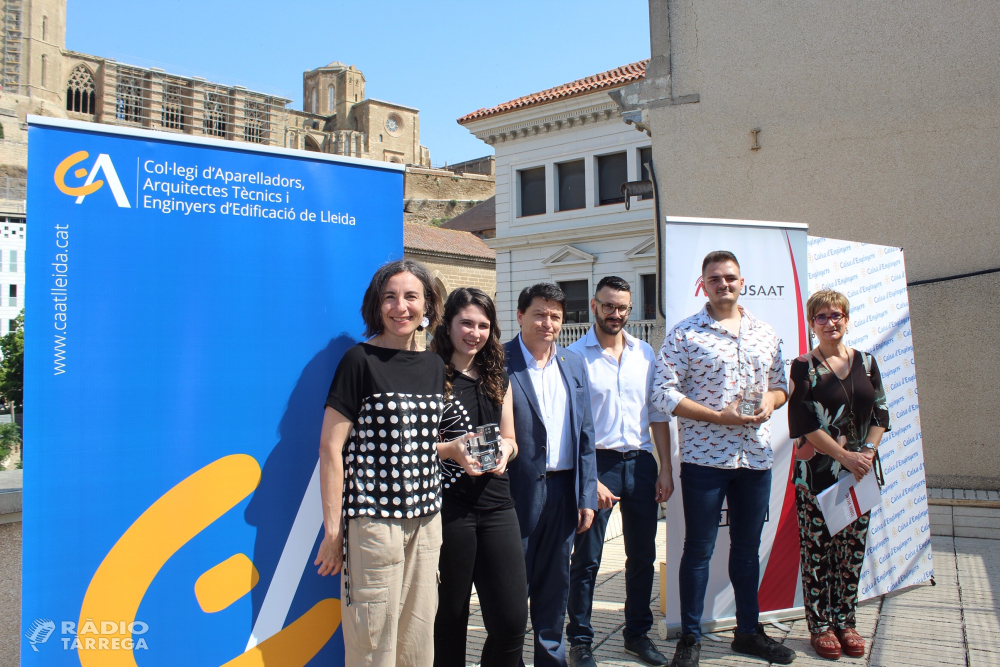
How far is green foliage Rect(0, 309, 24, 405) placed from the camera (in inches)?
716

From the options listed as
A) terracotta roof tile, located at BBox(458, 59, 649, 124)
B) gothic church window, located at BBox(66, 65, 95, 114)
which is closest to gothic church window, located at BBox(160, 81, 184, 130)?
gothic church window, located at BBox(66, 65, 95, 114)

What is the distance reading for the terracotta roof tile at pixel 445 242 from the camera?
91.2 feet

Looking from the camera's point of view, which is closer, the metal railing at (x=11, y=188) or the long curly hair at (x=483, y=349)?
the long curly hair at (x=483, y=349)

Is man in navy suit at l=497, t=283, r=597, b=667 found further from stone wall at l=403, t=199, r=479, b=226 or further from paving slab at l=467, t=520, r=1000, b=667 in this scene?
stone wall at l=403, t=199, r=479, b=226

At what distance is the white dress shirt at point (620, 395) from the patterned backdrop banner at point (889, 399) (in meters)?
1.53

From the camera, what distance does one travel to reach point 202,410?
259 cm

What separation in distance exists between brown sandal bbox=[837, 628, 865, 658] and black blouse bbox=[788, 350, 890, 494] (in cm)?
73

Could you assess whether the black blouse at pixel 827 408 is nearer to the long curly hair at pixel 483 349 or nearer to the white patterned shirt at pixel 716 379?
the white patterned shirt at pixel 716 379

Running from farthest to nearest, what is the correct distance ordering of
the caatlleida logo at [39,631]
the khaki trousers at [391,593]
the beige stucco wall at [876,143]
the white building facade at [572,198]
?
the white building facade at [572,198] < the beige stucco wall at [876,143] < the khaki trousers at [391,593] < the caatlleida logo at [39,631]

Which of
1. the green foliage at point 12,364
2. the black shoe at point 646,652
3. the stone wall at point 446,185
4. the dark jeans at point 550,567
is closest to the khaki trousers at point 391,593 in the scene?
the dark jeans at point 550,567

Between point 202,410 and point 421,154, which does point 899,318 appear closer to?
point 202,410

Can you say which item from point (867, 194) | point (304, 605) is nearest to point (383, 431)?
point (304, 605)

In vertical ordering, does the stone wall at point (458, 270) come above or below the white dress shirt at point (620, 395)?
above

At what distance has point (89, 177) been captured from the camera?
8.02 feet
